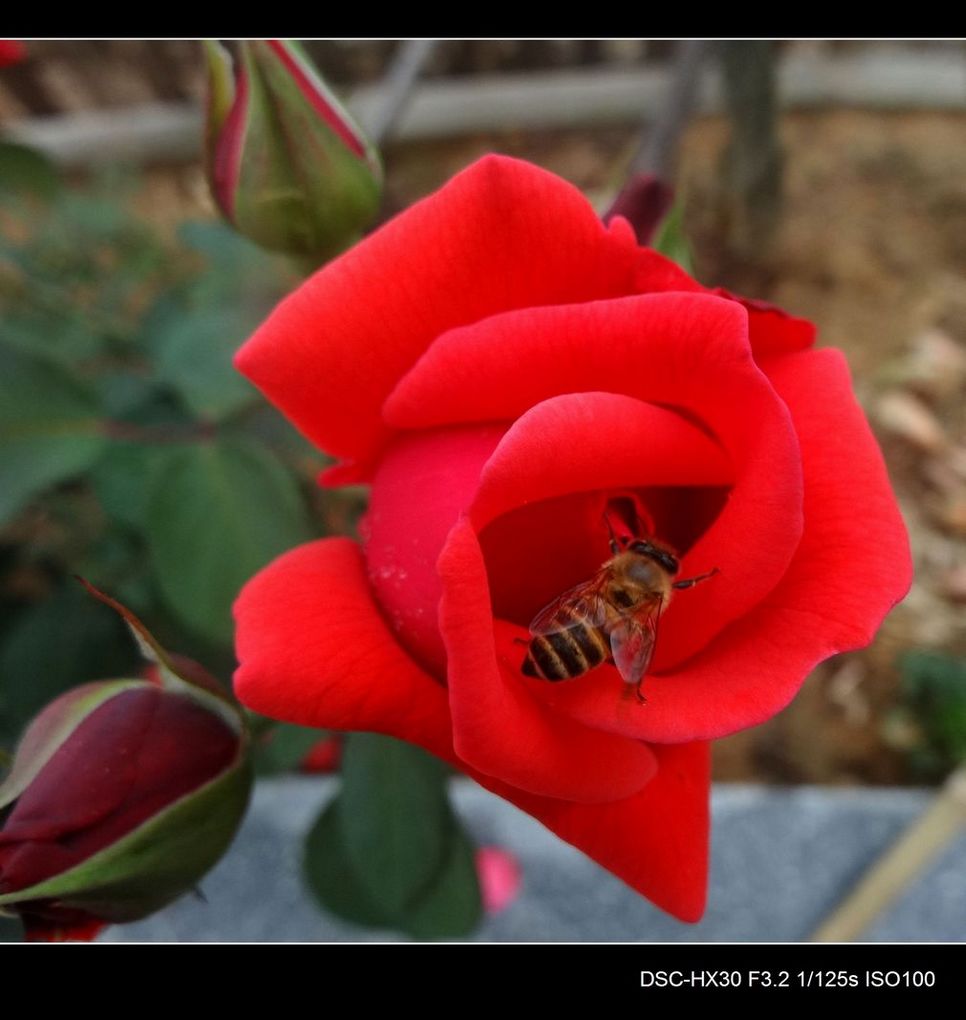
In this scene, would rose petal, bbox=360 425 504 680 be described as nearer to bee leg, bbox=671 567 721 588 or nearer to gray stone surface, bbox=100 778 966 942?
bee leg, bbox=671 567 721 588

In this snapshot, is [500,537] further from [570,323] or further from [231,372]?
[231,372]

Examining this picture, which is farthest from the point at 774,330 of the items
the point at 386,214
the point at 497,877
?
the point at 386,214

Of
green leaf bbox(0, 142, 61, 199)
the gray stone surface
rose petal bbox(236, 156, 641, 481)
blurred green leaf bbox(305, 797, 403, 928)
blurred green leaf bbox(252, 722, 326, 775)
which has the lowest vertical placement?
the gray stone surface

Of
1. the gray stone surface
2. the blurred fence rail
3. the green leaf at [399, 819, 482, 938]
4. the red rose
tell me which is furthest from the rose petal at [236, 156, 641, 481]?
the blurred fence rail

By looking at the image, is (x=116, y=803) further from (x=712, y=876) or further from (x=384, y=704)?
(x=712, y=876)

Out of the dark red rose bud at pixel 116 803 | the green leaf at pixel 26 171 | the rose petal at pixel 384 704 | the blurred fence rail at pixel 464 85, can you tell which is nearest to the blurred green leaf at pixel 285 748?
the dark red rose bud at pixel 116 803
